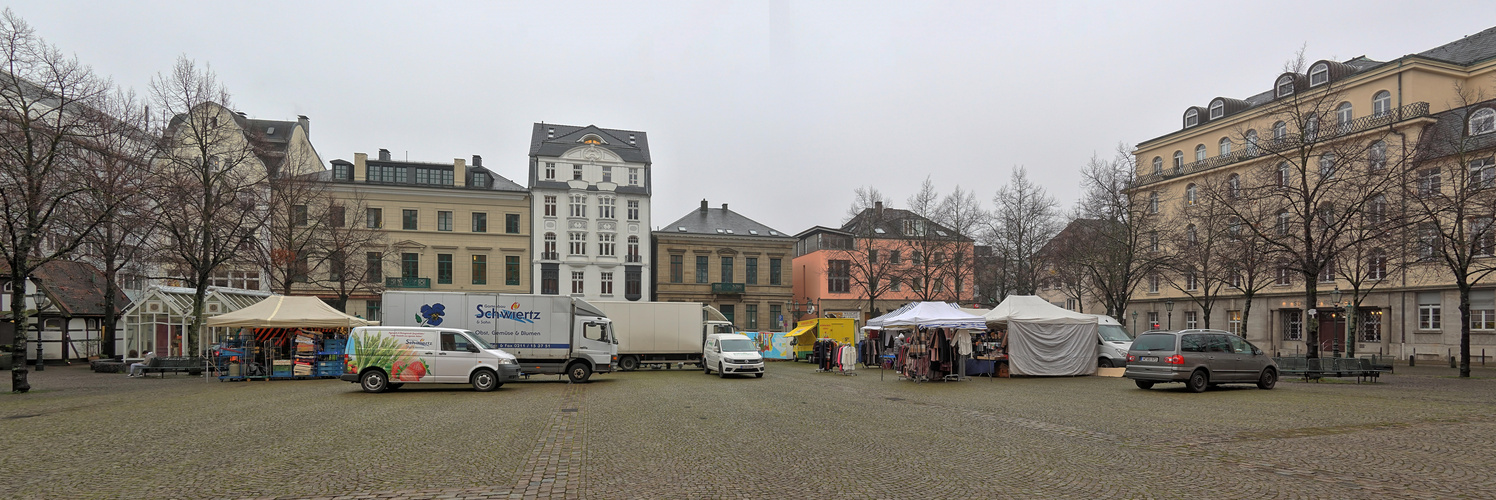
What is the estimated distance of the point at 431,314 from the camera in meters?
25.9

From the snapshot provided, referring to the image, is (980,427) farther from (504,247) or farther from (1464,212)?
(504,247)

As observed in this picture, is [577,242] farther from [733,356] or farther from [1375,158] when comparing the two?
[1375,158]

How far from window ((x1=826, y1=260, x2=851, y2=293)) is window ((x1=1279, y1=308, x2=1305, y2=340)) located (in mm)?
27559

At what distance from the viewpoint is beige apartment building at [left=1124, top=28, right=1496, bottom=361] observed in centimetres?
2522

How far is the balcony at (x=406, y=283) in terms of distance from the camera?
172 ft

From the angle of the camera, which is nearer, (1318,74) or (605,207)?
(1318,74)

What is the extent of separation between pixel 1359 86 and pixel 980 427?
43.5 metres

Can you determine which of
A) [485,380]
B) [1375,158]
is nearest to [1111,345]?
[1375,158]

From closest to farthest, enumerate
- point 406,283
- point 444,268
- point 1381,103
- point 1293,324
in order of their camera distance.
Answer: point 1381,103, point 1293,324, point 406,283, point 444,268

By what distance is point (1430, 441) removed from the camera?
424 inches

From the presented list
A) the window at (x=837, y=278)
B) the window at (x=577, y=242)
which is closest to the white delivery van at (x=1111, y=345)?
the window at (x=837, y=278)

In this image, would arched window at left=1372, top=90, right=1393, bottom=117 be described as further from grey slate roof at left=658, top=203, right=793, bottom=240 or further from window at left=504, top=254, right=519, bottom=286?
window at left=504, top=254, right=519, bottom=286

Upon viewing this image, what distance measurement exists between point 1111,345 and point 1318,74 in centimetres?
2746

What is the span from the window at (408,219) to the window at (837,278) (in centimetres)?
2890
